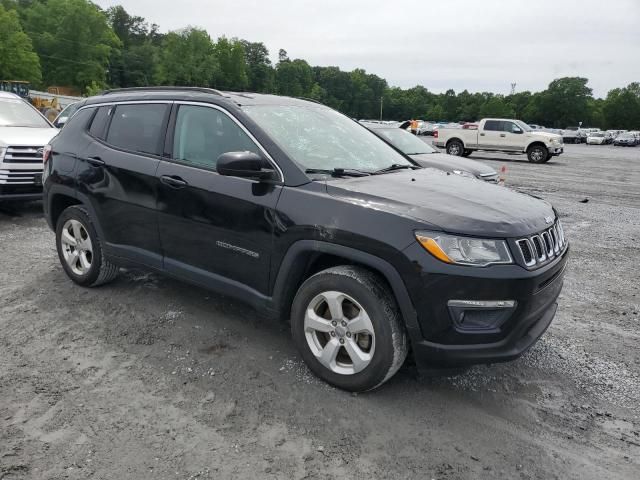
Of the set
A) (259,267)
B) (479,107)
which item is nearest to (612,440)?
(259,267)

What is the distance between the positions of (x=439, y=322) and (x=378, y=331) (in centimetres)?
34

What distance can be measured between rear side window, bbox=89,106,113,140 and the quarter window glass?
980 mm

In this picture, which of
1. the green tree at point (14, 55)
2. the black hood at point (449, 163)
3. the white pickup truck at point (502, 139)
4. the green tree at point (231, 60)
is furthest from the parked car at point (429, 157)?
the green tree at point (231, 60)

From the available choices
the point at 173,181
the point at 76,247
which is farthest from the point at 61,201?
the point at 173,181

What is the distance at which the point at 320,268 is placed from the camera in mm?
3373

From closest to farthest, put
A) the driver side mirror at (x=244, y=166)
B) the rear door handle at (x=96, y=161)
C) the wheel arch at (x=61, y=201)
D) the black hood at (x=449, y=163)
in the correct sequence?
the driver side mirror at (x=244, y=166), the rear door handle at (x=96, y=161), the wheel arch at (x=61, y=201), the black hood at (x=449, y=163)

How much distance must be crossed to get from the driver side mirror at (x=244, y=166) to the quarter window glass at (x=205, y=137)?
256mm

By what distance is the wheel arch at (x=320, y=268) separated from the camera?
9.39 feet

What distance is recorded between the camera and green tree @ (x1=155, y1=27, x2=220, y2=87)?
96.9 m

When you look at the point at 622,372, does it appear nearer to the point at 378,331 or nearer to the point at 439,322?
the point at 439,322

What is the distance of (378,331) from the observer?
2.92m

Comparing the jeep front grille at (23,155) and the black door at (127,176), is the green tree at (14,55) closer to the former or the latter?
the jeep front grille at (23,155)

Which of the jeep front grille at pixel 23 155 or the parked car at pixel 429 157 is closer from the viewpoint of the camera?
the jeep front grille at pixel 23 155

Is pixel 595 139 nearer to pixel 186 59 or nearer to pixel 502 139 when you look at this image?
pixel 502 139
